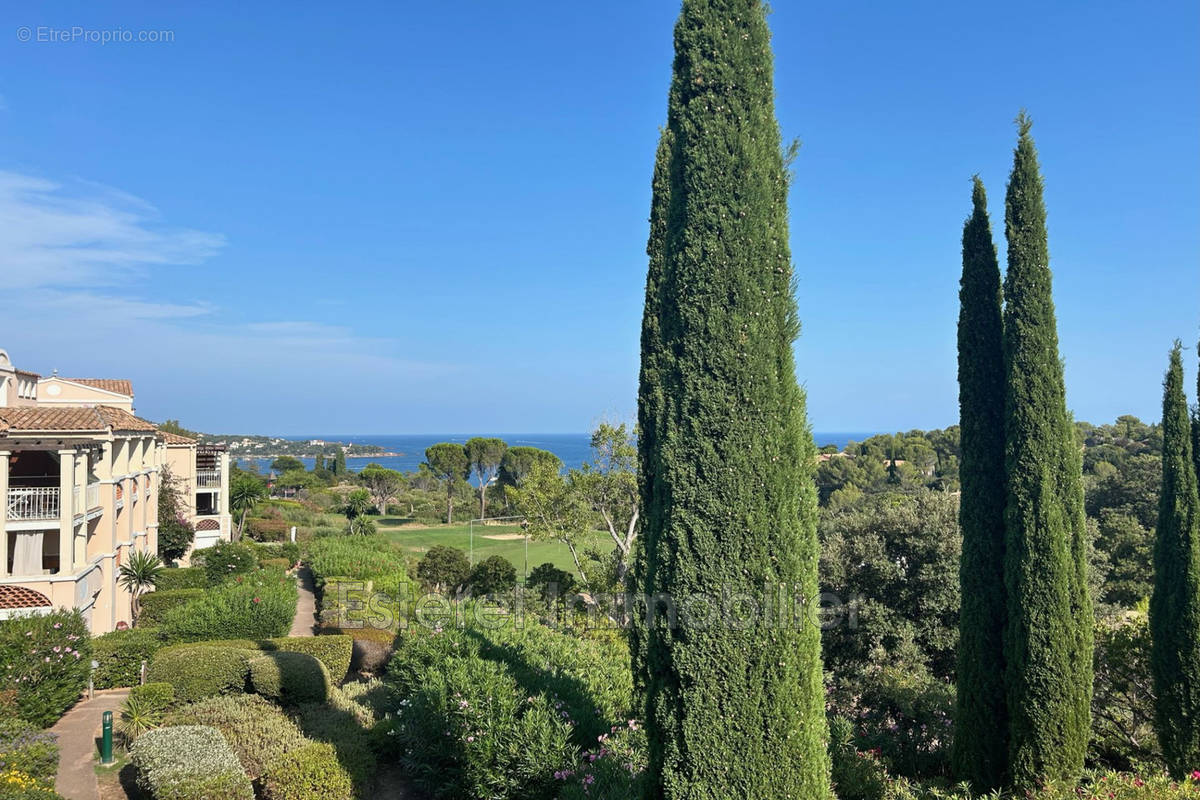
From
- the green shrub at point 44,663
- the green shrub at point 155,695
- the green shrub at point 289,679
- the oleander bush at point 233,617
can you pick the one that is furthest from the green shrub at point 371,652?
the green shrub at point 44,663

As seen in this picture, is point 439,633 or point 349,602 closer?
point 439,633

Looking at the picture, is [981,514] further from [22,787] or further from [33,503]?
[33,503]

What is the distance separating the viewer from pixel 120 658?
1259cm

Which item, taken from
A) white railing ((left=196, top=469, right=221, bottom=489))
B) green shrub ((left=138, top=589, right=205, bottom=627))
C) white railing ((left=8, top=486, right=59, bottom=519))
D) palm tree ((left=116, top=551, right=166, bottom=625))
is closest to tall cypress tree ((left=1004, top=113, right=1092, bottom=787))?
white railing ((left=8, top=486, right=59, bottom=519))

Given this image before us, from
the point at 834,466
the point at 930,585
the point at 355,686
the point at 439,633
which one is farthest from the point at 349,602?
the point at 834,466

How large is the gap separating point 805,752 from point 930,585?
871cm

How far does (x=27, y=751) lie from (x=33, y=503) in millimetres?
8943

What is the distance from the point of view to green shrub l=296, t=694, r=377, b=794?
8.03m

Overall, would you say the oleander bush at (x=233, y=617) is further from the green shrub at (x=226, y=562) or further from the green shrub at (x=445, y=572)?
the green shrub at (x=445, y=572)

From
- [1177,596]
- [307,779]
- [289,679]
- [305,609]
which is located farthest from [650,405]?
[305,609]

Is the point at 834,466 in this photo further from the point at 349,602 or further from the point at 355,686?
the point at 355,686

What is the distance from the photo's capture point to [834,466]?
1719 inches

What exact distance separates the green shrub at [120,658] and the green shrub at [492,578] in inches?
420

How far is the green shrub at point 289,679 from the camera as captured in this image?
10836mm
